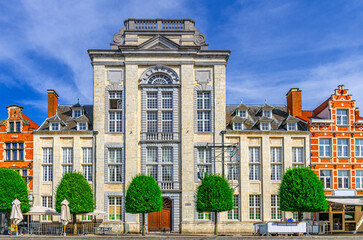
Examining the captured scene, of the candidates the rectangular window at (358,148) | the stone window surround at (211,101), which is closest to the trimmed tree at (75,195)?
the stone window surround at (211,101)

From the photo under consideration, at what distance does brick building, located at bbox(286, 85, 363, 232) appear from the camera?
39.3 m

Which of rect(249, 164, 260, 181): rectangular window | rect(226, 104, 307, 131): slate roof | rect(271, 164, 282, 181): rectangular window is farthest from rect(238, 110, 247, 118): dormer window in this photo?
rect(271, 164, 282, 181): rectangular window

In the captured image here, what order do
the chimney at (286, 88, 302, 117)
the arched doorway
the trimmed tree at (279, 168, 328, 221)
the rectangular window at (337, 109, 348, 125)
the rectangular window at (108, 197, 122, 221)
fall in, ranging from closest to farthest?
the trimmed tree at (279, 168, 328, 221), the rectangular window at (108, 197, 122, 221), the arched doorway, the rectangular window at (337, 109, 348, 125), the chimney at (286, 88, 302, 117)

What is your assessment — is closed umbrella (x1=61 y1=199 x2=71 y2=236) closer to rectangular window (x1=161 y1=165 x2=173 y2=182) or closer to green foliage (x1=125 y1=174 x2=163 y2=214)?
green foliage (x1=125 y1=174 x2=163 y2=214)

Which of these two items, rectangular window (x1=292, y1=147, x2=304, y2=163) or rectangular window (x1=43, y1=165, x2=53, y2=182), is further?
rectangular window (x1=292, y1=147, x2=304, y2=163)

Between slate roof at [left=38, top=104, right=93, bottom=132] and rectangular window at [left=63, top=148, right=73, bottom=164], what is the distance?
1904 mm

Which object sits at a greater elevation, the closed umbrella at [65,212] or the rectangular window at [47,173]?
the rectangular window at [47,173]

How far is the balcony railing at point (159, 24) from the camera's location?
40312 mm

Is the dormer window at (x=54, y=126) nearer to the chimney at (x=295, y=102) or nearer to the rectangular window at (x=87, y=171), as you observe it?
the rectangular window at (x=87, y=171)

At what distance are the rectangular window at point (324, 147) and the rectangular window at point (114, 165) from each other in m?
17.7

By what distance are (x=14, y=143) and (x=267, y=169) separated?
2224cm

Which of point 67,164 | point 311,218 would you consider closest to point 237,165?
point 311,218

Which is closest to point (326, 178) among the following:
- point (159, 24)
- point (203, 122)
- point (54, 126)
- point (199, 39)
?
point (203, 122)

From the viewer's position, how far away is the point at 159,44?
3978 centimetres
